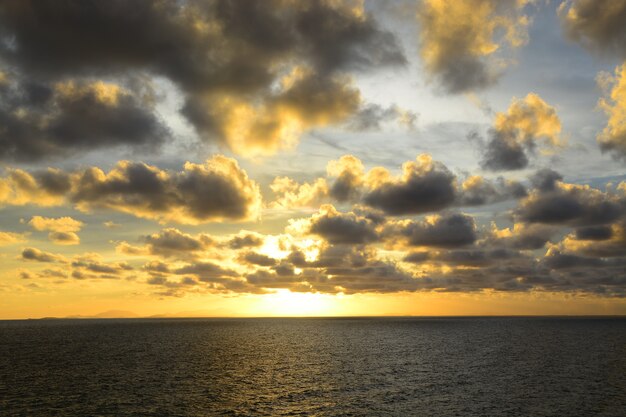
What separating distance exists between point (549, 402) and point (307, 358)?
219ft

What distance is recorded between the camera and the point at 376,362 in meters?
110

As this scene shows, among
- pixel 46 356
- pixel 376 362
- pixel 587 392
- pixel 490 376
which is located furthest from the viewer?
pixel 46 356

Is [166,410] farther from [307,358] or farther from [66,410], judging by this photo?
[307,358]

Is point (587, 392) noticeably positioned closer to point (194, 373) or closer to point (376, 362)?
point (376, 362)

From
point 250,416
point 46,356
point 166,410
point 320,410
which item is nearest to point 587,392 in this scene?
point 320,410

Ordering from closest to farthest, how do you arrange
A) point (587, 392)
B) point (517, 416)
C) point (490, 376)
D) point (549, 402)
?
point (517, 416) → point (549, 402) → point (587, 392) → point (490, 376)

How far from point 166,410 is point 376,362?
62.1 m

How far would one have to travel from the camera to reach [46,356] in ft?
427

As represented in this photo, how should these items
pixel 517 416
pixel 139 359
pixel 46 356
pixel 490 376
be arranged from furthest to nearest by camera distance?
1. pixel 46 356
2. pixel 139 359
3. pixel 490 376
4. pixel 517 416

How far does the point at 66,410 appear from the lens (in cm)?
5925

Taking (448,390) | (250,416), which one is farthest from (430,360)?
(250,416)

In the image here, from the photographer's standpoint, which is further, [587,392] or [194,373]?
[194,373]

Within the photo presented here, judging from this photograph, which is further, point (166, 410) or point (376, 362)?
point (376, 362)

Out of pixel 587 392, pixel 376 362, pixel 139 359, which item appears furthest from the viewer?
pixel 139 359
